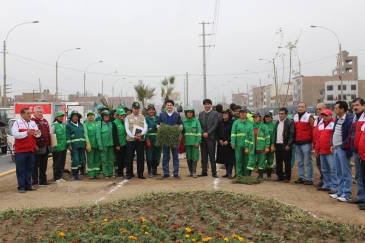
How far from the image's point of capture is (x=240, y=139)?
35.2 feet

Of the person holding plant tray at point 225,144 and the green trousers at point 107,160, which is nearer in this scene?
the person holding plant tray at point 225,144

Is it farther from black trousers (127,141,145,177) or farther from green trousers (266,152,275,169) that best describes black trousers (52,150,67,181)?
green trousers (266,152,275,169)

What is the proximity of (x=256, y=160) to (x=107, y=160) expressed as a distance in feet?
12.9

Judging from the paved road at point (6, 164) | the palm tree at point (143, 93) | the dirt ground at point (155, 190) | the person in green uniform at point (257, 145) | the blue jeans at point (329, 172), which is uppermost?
the palm tree at point (143, 93)

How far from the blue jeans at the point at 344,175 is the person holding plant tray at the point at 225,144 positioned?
3054 mm

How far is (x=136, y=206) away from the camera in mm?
7172

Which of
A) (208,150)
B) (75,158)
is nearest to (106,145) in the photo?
(75,158)

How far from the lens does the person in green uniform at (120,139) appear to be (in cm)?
1123

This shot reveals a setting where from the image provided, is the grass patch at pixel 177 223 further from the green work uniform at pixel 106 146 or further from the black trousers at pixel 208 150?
the green work uniform at pixel 106 146

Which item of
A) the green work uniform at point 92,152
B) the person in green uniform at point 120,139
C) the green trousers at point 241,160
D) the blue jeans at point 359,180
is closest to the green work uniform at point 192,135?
the green trousers at point 241,160

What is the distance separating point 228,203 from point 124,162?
533 centimetres

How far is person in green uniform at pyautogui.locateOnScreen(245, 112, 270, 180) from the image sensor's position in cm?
1059

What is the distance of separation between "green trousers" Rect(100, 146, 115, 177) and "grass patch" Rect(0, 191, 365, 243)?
3.94 meters

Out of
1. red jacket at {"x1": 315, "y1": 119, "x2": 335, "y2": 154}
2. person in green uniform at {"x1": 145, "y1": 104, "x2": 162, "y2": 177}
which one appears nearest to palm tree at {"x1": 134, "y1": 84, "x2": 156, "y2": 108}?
person in green uniform at {"x1": 145, "y1": 104, "x2": 162, "y2": 177}
